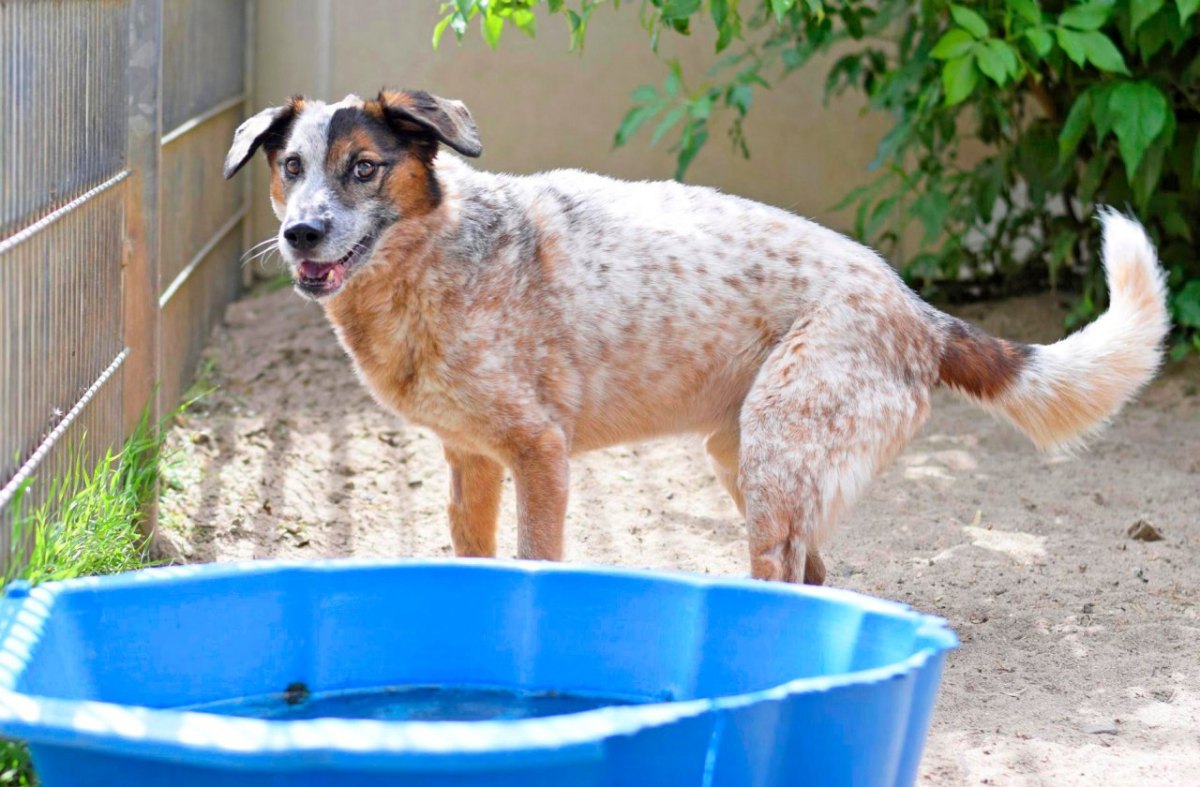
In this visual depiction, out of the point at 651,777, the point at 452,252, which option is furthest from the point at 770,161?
the point at 651,777

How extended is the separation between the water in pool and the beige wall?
5.65m

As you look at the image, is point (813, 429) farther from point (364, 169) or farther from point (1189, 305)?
point (1189, 305)

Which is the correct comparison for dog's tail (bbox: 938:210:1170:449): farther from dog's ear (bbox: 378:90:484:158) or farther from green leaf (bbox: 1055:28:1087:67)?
dog's ear (bbox: 378:90:484:158)

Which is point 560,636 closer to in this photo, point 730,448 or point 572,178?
point 730,448

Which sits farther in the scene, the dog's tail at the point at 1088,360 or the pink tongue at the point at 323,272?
the dog's tail at the point at 1088,360

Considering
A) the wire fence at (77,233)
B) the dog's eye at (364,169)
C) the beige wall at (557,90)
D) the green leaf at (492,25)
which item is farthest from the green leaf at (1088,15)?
the wire fence at (77,233)

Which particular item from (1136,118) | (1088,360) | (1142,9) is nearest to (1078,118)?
(1136,118)

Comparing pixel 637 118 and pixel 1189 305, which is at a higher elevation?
pixel 637 118

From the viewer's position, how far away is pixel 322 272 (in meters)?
3.63

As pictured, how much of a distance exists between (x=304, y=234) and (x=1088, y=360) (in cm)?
214

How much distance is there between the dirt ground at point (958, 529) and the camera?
3.32 m

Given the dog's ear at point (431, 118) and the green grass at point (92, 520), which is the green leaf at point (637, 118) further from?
the green grass at point (92, 520)

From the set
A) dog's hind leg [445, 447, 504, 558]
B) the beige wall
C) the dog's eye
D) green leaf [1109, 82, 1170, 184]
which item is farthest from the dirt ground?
the beige wall

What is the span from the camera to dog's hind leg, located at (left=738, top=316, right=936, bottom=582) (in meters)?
3.70
